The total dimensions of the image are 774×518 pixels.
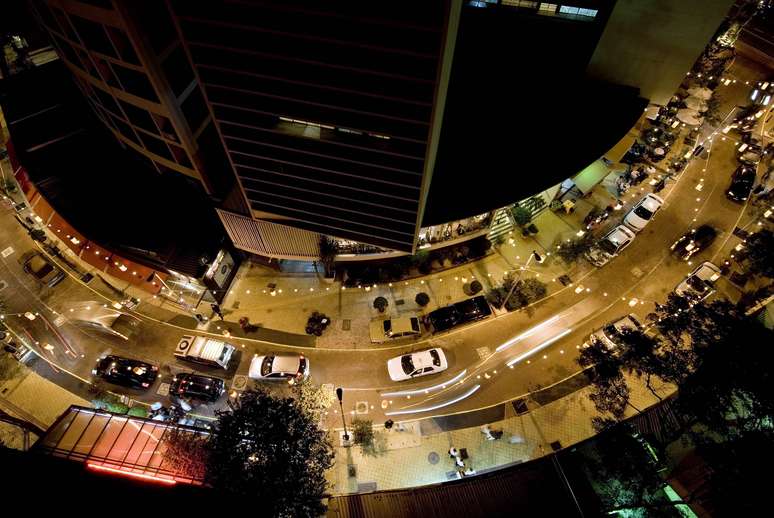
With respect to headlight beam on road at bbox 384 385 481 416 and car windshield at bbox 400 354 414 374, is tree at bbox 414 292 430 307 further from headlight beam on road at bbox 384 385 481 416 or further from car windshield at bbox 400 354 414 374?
headlight beam on road at bbox 384 385 481 416

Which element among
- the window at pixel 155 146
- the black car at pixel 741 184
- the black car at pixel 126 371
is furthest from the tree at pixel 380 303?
the black car at pixel 741 184

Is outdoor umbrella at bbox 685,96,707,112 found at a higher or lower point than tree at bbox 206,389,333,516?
higher

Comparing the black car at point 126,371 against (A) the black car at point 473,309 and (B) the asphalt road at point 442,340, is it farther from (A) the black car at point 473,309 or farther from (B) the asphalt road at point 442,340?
(A) the black car at point 473,309

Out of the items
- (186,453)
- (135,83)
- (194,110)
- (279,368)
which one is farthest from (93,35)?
(186,453)

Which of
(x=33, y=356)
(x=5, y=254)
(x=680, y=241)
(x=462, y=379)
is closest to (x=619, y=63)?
(x=680, y=241)

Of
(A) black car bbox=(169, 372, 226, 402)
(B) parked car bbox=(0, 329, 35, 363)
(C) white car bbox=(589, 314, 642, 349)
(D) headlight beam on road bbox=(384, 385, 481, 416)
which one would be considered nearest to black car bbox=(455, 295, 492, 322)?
(D) headlight beam on road bbox=(384, 385, 481, 416)
